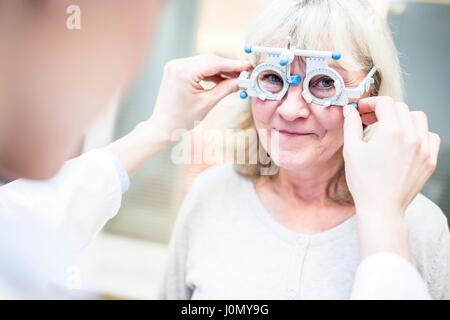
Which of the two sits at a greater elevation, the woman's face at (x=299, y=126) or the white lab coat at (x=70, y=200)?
the woman's face at (x=299, y=126)

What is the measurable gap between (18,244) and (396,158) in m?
0.62

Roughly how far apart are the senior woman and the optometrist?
0.08m

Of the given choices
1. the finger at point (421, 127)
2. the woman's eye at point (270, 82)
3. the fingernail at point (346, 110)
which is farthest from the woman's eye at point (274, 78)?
the finger at point (421, 127)

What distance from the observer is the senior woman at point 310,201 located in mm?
765

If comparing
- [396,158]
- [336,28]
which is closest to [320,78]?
[336,28]

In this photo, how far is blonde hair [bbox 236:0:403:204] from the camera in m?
0.76

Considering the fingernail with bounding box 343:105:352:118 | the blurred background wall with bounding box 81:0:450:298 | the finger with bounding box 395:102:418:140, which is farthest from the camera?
the blurred background wall with bounding box 81:0:450:298

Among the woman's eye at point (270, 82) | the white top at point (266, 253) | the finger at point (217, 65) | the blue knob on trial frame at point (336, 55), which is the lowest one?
the white top at point (266, 253)

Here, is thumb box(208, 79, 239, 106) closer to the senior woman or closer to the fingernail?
the senior woman

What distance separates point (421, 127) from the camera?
0.66 meters

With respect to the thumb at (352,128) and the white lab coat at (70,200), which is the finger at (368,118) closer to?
the thumb at (352,128)

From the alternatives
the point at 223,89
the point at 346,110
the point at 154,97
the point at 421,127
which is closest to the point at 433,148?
the point at 421,127

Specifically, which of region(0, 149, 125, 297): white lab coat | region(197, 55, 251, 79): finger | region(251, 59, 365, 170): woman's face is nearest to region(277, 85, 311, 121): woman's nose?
region(251, 59, 365, 170): woman's face

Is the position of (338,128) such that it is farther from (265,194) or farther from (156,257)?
(156,257)
